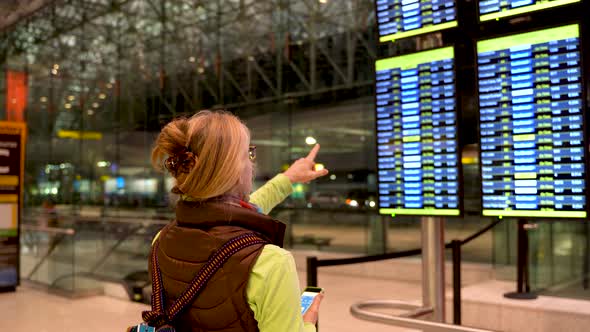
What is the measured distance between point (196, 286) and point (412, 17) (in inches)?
89.1

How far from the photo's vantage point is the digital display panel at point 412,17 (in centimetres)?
303

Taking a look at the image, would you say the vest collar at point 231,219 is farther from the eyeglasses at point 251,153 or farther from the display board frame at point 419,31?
the display board frame at point 419,31

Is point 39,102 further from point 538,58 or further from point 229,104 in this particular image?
point 538,58

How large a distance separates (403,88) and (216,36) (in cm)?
1243

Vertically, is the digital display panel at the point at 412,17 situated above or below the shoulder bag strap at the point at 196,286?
above

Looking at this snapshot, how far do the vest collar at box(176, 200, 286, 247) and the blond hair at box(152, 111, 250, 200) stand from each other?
33mm

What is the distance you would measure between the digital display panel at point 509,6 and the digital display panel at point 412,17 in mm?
175

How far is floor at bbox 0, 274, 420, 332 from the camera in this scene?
6098 mm

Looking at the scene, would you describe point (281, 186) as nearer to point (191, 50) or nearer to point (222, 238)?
point (222, 238)

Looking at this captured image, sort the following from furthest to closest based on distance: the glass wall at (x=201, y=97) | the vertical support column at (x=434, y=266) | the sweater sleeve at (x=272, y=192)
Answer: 1. the glass wall at (x=201, y=97)
2. the vertical support column at (x=434, y=266)
3. the sweater sleeve at (x=272, y=192)

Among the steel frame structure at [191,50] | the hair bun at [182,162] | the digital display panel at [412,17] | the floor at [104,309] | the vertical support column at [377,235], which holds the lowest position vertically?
the floor at [104,309]

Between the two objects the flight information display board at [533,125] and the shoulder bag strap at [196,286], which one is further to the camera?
the flight information display board at [533,125]

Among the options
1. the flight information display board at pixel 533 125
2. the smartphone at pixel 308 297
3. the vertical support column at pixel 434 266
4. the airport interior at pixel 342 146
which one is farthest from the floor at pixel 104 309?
the smartphone at pixel 308 297

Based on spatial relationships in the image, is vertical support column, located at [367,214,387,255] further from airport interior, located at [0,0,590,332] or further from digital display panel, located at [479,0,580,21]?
digital display panel, located at [479,0,580,21]
